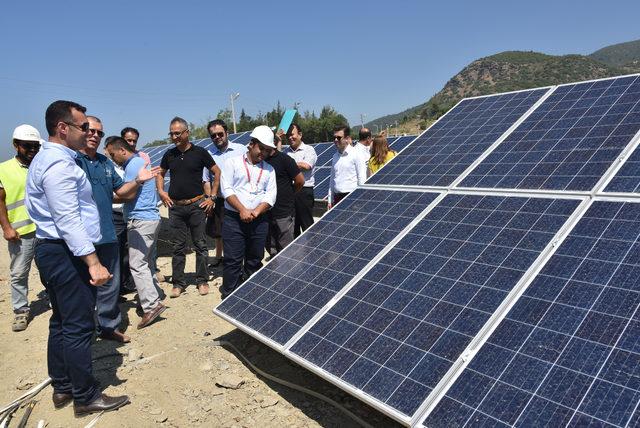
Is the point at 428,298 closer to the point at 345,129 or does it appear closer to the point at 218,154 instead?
the point at 345,129

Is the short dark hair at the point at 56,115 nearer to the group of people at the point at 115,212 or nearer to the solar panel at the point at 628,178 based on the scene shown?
the group of people at the point at 115,212

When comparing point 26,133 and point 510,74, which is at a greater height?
point 510,74

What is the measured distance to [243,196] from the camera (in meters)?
5.54

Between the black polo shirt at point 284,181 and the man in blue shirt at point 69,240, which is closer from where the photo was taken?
the man in blue shirt at point 69,240

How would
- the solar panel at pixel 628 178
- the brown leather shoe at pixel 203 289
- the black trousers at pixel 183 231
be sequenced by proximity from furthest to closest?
the brown leather shoe at pixel 203 289 < the black trousers at pixel 183 231 < the solar panel at pixel 628 178

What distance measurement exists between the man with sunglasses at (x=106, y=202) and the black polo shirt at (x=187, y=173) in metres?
1.05

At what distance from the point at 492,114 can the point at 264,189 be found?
10.3 ft

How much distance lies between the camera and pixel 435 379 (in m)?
2.78

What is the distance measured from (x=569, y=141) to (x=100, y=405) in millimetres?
5007

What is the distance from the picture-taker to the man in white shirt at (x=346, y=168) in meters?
7.08

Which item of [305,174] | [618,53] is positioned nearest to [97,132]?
[305,174]

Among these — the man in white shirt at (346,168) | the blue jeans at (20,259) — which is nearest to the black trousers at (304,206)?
the man in white shirt at (346,168)

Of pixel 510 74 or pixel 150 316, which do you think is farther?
pixel 510 74

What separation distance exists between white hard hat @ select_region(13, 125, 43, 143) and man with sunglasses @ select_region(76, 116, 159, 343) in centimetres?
89
